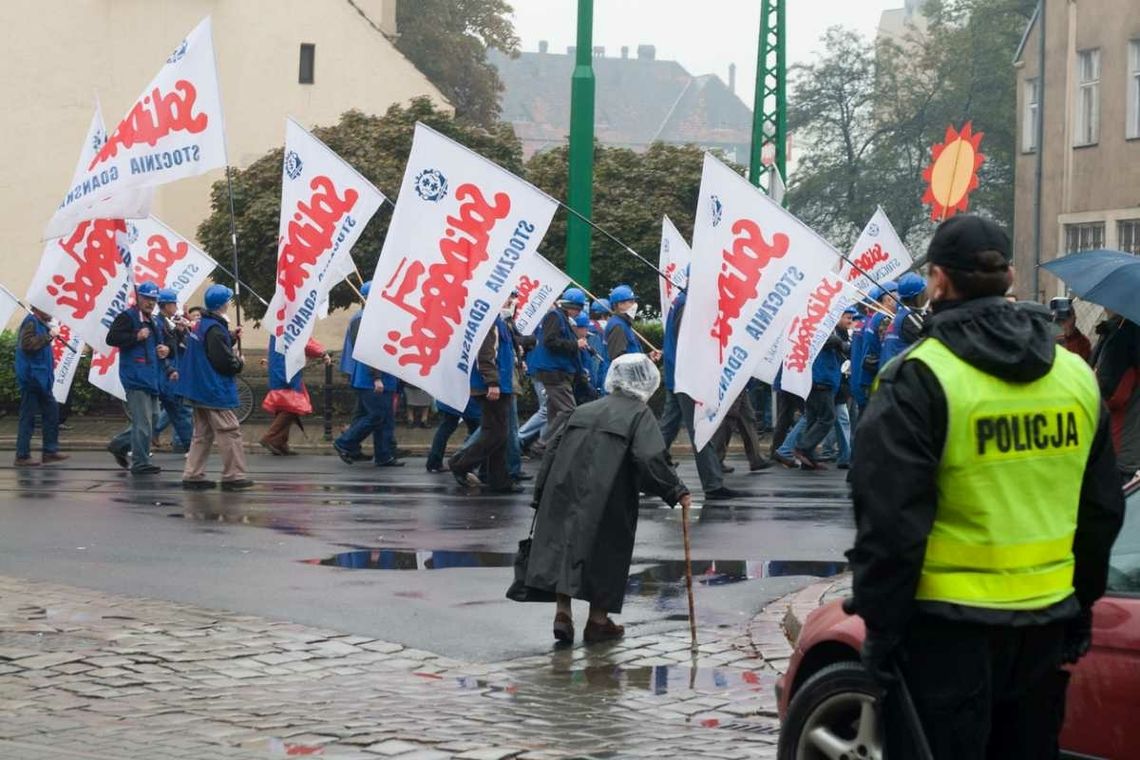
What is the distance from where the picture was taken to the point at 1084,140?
129 feet

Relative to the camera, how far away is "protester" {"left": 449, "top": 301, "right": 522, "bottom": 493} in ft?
51.9

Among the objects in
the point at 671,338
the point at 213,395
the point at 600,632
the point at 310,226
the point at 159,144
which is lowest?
the point at 600,632

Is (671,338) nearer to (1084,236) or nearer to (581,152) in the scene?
(581,152)

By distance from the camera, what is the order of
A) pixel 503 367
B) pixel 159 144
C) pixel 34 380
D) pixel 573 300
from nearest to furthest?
pixel 503 367 → pixel 159 144 → pixel 573 300 → pixel 34 380

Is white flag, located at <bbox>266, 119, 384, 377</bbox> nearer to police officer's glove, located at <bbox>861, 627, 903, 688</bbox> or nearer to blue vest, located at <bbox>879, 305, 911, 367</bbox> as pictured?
blue vest, located at <bbox>879, 305, 911, 367</bbox>

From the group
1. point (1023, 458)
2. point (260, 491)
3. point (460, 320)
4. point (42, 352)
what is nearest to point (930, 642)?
point (1023, 458)

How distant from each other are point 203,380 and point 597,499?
24.9ft

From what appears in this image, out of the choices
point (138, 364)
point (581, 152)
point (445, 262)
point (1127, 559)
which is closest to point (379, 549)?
point (445, 262)

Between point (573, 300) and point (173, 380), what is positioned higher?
point (573, 300)

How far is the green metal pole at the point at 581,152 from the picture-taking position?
21.9m

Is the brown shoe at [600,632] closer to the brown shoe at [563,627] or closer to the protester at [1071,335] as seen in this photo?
the brown shoe at [563,627]

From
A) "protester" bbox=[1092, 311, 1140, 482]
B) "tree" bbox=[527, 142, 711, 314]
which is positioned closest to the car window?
"protester" bbox=[1092, 311, 1140, 482]

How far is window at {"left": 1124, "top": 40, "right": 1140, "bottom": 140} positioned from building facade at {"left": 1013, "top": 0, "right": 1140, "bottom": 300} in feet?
0.06

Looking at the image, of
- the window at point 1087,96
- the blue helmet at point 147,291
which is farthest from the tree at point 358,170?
the blue helmet at point 147,291
